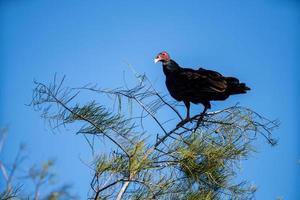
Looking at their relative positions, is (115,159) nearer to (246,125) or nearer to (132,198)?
(132,198)

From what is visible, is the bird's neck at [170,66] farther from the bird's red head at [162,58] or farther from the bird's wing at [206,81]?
the bird's wing at [206,81]

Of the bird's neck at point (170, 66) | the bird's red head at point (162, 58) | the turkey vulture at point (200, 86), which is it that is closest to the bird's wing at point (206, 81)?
the turkey vulture at point (200, 86)

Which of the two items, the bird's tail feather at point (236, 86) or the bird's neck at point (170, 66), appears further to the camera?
the bird's neck at point (170, 66)

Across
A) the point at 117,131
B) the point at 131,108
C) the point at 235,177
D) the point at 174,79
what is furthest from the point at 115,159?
the point at 174,79

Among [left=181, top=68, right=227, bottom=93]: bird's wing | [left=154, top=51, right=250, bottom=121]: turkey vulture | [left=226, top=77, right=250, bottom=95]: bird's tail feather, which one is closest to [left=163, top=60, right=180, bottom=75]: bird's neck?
[left=154, top=51, right=250, bottom=121]: turkey vulture

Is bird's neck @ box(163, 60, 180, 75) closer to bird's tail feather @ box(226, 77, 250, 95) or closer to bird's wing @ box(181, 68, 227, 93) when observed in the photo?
bird's wing @ box(181, 68, 227, 93)

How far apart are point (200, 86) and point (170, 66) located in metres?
A: 0.74

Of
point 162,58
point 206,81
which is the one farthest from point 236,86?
point 162,58

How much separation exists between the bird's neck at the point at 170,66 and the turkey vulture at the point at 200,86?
0.06 feet

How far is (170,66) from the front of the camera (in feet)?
13.2

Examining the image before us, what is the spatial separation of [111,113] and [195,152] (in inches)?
17.0

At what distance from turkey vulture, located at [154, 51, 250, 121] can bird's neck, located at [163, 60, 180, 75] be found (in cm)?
2

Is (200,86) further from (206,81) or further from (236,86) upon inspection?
(236,86)

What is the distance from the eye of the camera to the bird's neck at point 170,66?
3945 mm
